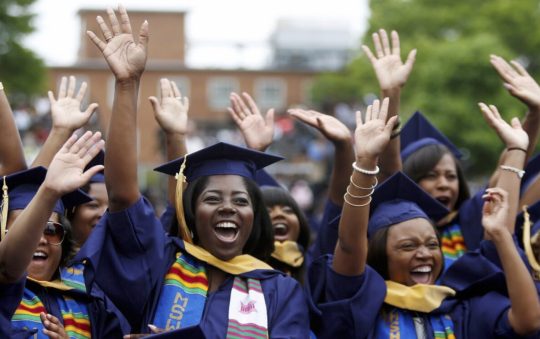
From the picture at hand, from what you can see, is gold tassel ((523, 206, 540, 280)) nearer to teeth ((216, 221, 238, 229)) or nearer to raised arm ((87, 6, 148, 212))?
teeth ((216, 221, 238, 229))

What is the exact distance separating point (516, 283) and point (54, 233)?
2.13 meters

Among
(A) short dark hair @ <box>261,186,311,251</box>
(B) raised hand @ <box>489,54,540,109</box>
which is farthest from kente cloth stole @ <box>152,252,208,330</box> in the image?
(B) raised hand @ <box>489,54,540,109</box>

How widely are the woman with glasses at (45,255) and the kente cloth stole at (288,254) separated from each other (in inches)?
45.2

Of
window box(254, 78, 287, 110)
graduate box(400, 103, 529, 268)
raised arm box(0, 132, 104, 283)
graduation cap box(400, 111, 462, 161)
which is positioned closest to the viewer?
raised arm box(0, 132, 104, 283)

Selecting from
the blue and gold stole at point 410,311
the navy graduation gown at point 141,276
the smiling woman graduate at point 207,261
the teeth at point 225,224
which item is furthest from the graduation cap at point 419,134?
the navy graduation gown at point 141,276

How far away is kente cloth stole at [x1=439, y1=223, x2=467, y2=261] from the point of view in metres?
5.36

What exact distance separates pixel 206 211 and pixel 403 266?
100 centimetres

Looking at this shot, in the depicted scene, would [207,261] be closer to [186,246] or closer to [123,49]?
[186,246]

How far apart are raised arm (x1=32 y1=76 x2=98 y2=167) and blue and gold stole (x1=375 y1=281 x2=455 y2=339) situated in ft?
5.87

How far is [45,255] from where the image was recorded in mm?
4273

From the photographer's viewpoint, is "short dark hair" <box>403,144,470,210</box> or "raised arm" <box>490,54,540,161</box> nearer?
"raised arm" <box>490,54,540,161</box>

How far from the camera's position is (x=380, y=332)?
14.3ft

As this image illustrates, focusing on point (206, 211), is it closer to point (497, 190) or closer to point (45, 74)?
point (497, 190)

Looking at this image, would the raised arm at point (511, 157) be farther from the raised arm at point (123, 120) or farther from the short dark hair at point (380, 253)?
the raised arm at point (123, 120)
